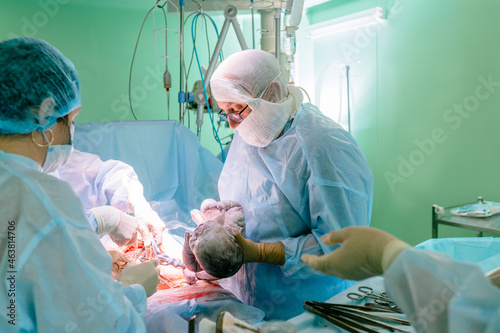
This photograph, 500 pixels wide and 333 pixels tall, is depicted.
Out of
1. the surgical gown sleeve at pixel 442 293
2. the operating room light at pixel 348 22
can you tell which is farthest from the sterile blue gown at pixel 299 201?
the operating room light at pixel 348 22

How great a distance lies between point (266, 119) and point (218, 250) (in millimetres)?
550

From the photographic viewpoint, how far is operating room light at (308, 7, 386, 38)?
10.3ft

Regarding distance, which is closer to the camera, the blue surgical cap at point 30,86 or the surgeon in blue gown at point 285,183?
the blue surgical cap at point 30,86

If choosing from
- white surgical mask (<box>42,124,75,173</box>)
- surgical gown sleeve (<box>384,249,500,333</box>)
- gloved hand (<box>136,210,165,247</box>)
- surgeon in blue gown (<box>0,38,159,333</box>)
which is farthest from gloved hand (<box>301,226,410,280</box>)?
gloved hand (<box>136,210,165,247</box>)

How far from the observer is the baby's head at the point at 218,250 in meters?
1.32

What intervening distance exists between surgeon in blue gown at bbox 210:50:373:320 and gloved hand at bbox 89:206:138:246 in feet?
1.78

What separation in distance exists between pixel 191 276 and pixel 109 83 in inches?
90.4

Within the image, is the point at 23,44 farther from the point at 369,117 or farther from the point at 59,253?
the point at 369,117

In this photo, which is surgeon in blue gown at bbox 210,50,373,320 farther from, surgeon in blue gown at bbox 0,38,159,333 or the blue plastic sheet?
surgeon in blue gown at bbox 0,38,159,333

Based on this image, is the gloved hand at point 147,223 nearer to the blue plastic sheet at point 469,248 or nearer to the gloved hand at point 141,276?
the gloved hand at point 141,276

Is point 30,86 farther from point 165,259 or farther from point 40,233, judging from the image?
point 165,259

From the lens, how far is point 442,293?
61 cm

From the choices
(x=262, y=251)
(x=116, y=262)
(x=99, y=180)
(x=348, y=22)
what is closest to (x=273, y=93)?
(x=262, y=251)

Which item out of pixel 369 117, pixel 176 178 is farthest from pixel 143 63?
pixel 369 117
